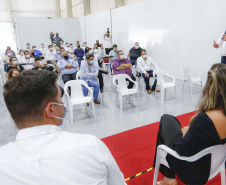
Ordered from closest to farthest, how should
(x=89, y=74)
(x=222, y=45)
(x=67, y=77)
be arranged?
(x=89, y=74) → (x=222, y=45) → (x=67, y=77)

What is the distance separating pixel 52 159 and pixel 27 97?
27cm

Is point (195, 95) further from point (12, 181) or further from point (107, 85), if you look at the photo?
point (12, 181)

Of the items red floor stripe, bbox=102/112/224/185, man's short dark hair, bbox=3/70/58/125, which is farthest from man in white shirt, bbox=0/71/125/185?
red floor stripe, bbox=102/112/224/185

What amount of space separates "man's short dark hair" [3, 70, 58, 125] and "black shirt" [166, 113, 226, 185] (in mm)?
995

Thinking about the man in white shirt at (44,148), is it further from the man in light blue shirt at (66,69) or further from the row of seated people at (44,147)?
the man in light blue shirt at (66,69)

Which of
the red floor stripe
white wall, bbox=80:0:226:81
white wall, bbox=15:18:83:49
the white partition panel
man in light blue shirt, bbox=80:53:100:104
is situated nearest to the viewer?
the red floor stripe

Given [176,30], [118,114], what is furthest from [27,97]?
[176,30]

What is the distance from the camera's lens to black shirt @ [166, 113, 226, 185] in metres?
1.25

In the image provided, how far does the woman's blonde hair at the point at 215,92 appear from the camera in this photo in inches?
52.0

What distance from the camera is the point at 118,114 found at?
3.84m

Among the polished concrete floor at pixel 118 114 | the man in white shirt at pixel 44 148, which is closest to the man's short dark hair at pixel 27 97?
the man in white shirt at pixel 44 148

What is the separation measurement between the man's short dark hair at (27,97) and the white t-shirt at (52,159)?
0.20ft

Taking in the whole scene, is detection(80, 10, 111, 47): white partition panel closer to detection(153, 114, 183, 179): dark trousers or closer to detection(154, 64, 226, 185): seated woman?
detection(153, 114, 183, 179): dark trousers

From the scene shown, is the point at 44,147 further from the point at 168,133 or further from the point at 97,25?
the point at 97,25
